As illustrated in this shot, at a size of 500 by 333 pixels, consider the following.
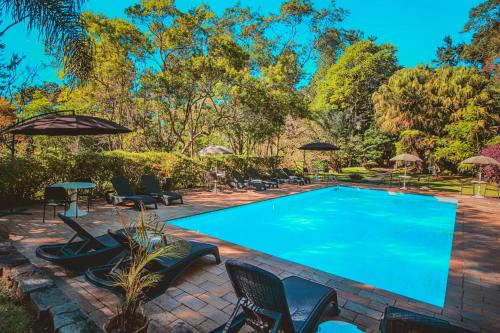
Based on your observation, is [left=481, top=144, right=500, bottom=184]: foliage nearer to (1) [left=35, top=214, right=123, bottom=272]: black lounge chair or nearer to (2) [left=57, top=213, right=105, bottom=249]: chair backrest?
(1) [left=35, top=214, right=123, bottom=272]: black lounge chair

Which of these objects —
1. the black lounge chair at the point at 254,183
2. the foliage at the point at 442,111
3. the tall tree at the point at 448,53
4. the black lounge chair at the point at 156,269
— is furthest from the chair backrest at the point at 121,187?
the tall tree at the point at 448,53

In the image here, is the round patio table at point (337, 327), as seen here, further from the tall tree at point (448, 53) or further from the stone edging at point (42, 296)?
the tall tree at point (448, 53)

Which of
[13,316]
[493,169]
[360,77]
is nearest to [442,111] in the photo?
[493,169]

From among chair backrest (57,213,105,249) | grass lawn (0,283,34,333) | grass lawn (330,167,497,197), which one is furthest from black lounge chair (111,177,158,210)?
grass lawn (330,167,497,197)

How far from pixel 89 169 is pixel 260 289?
349 inches

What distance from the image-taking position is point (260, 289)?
8.02 feet

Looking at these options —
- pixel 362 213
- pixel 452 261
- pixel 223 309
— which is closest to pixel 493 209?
pixel 362 213

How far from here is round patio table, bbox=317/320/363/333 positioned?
9.70 ft

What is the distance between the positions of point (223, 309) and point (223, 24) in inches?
981

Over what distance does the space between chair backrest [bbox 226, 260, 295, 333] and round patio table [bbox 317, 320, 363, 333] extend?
774 millimetres

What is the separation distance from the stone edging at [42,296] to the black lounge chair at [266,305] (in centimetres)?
122

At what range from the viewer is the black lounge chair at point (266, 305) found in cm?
235

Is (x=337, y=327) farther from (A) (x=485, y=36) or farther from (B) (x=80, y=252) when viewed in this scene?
(A) (x=485, y=36)

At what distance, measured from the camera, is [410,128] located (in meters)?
22.8
